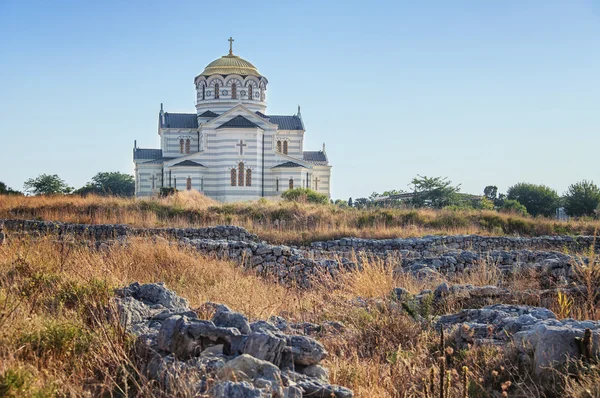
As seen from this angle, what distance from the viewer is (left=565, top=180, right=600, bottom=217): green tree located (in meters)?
40.2

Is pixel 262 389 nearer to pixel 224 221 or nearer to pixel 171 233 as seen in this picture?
pixel 171 233

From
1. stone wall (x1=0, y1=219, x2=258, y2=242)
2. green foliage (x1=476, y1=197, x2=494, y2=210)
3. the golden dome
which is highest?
the golden dome

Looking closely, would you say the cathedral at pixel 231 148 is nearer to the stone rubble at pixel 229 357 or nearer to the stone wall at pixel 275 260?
the stone wall at pixel 275 260

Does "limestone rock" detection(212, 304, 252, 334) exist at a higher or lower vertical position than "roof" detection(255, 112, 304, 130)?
lower

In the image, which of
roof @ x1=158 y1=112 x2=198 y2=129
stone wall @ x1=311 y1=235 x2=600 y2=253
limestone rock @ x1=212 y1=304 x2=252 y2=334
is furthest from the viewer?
roof @ x1=158 y1=112 x2=198 y2=129

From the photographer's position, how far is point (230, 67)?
2079 inches

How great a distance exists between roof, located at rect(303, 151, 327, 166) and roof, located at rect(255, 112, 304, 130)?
2561 mm

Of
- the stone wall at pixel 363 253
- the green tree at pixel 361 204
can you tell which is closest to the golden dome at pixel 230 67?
the green tree at pixel 361 204

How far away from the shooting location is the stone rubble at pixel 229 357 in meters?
4.27

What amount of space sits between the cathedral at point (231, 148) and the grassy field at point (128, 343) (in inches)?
1551

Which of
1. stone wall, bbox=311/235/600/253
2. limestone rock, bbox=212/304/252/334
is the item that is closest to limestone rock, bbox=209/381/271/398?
limestone rock, bbox=212/304/252/334

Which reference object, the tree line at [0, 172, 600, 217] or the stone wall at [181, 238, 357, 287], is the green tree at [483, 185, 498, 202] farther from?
the stone wall at [181, 238, 357, 287]

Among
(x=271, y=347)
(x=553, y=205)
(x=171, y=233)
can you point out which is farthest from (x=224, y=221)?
(x=553, y=205)

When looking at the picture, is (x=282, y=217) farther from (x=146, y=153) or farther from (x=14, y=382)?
(x=146, y=153)
